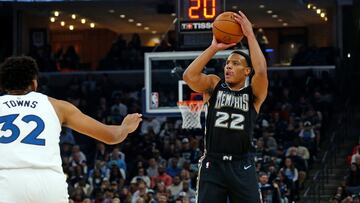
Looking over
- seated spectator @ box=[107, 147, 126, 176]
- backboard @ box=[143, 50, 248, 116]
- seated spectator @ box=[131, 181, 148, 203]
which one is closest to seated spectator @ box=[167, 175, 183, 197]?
seated spectator @ box=[131, 181, 148, 203]

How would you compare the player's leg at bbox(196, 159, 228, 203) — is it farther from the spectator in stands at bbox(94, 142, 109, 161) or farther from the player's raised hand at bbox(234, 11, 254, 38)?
the spectator in stands at bbox(94, 142, 109, 161)

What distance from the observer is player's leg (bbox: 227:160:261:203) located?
763 cm

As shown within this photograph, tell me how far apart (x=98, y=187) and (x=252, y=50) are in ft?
43.5

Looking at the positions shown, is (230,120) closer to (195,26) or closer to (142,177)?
(195,26)

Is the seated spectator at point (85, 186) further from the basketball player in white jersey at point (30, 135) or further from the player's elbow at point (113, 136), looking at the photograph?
the basketball player in white jersey at point (30, 135)

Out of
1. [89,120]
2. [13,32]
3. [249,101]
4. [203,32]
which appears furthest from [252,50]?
[13,32]

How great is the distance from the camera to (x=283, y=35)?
3484 cm

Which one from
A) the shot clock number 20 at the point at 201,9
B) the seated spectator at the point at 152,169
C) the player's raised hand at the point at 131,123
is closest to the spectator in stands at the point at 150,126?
the seated spectator at the point at 152,169

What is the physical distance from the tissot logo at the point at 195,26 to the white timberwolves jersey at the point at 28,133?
9.30 meters

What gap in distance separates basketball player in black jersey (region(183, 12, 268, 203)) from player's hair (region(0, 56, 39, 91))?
2366 mm

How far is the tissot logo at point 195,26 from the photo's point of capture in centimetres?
1477

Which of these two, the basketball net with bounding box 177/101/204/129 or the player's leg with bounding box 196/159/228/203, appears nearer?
the player's leg with bounding box 196/159/228/203

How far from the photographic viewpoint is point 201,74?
25.7ft

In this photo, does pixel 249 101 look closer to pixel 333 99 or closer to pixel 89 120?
pixel 89 120
